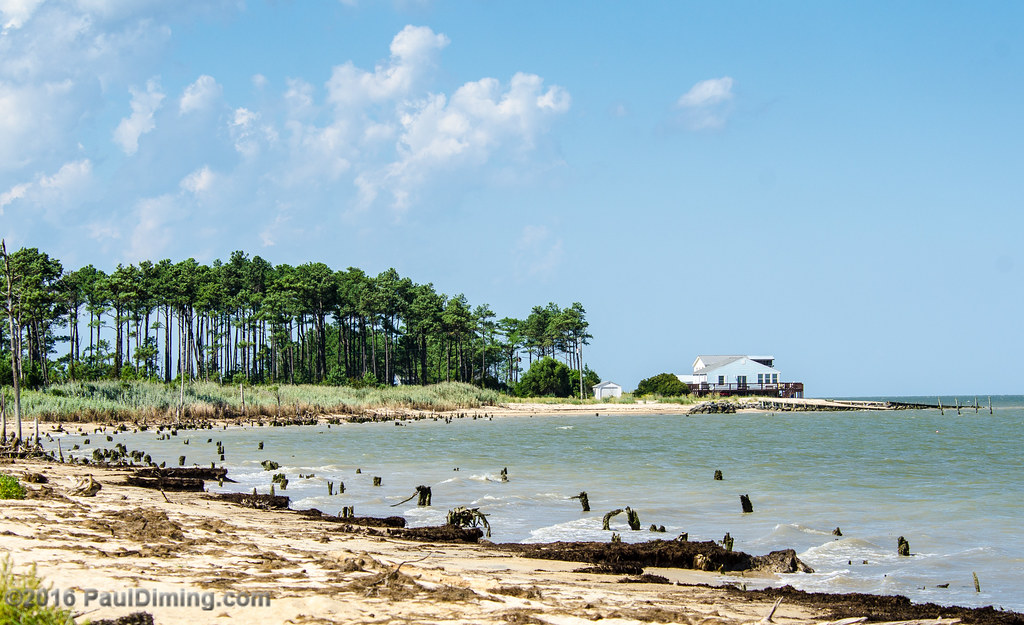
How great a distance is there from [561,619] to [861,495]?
17865mm

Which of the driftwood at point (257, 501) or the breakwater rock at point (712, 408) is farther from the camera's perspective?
the breakwater rock at point (712, 408)

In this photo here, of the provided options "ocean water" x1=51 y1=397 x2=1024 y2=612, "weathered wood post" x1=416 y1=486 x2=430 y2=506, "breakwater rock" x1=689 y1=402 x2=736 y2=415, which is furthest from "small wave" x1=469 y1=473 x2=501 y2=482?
"breakwater rock" x1=689 y1=402 x2=736 y2=415

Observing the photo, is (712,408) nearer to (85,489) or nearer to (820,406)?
(820,406)

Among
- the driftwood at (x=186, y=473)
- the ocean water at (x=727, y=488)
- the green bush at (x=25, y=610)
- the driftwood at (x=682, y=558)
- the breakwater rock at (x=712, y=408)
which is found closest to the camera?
the green bush at (x=25, y=610)

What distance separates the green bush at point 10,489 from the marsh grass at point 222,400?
2878cm

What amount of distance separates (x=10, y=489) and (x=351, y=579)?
8.60 metres

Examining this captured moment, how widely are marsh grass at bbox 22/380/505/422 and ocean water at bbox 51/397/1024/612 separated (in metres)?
6.77

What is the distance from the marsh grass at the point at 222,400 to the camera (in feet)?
166

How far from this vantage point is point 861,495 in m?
22.9

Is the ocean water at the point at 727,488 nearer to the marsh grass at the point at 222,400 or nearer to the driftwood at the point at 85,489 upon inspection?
the driftwood at the point at 85,489

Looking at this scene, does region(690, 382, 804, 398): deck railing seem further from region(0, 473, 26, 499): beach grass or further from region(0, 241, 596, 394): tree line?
region(0, 473, 26, 499): beach grass

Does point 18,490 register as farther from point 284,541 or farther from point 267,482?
point 267,482

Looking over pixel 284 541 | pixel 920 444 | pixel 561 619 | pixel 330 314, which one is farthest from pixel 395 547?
pixel 330 314

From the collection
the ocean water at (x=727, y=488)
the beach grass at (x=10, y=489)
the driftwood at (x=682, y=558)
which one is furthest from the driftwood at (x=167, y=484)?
the driftwood at (x=682, y=558)
